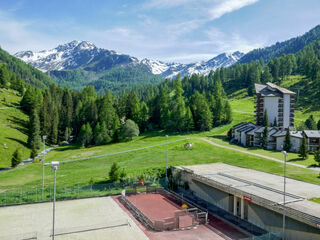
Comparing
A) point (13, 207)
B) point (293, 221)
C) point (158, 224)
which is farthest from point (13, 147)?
point (293, 221)

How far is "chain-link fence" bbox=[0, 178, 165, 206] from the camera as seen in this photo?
3638cm

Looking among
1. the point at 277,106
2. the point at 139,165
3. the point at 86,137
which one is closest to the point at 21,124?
the point at 86,137

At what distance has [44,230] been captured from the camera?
90.2 ft

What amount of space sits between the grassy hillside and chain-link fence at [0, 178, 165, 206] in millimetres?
38094

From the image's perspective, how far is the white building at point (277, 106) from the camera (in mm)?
91188

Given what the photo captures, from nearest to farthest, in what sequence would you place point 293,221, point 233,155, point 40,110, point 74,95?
point 293,221 < point 233,155 < point 40,110 < point 74,95

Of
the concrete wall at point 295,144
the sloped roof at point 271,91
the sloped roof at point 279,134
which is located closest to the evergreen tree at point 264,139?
the sloped roof at point 279,134

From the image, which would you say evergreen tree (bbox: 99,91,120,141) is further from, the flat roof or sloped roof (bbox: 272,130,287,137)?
the flat roof

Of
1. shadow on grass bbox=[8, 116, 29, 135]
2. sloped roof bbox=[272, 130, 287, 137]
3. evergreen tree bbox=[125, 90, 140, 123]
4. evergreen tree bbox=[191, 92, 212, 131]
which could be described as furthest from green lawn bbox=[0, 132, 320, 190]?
shadow on grass bbox=[8, 116, 29, 135]

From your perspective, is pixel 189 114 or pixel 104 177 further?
pixel 189 114

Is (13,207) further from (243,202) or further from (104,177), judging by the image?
(243,202)

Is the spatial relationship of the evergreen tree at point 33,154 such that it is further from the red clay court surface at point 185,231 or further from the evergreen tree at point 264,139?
the evergreen tree at point 264,139

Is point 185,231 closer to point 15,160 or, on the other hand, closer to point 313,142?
point 313,142

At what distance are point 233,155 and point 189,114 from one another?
1441 inches
